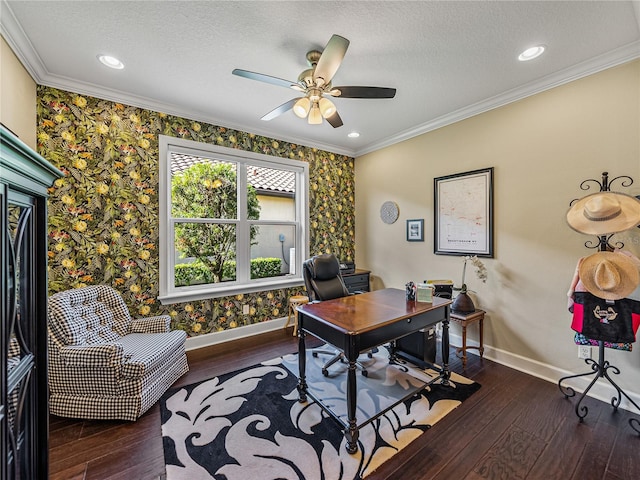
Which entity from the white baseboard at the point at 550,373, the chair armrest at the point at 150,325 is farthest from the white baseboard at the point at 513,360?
the chair armrest at the point at 150,325

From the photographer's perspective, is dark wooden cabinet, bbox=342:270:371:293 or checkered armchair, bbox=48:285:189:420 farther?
dark wooden cabinet, bbox=342:270:371:293

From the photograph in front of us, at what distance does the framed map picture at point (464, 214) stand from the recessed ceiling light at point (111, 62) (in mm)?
3467

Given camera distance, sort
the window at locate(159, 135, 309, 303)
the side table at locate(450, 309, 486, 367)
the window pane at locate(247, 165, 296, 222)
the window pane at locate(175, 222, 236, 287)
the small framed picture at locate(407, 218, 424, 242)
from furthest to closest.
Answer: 1. the window pane at locate(247, 165, 296, 222)
2. the small framed picture at locate(407, 218, 424, 242)
3. the window pane at locate(175, 222, 236, 287)
4. the window at locate(159, 135, 309, 303)
5. the side table at locate(450, 309, 486, 367)

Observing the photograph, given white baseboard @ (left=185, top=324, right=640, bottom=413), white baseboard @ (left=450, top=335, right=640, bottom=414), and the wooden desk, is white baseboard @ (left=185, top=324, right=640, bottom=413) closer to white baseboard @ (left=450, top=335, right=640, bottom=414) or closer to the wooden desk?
white baseboard @ (left=450, top=335, right=640, bottom=414)

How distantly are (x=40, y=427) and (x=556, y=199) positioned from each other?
3.78 m

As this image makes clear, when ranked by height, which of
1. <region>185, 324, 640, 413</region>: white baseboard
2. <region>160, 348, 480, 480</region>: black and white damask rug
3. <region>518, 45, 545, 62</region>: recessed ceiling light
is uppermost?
<region>518, 45, 545, 62</region>: recessed ceiling light

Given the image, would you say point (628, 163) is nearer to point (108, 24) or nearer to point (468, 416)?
point (468, 416)

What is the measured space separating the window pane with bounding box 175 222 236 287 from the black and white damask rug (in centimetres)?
132

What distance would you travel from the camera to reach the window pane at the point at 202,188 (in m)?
3.25

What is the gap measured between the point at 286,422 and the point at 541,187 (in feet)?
10.1

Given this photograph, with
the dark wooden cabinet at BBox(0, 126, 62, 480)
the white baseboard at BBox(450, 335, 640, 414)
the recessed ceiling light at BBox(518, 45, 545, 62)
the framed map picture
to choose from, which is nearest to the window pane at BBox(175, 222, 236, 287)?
the dark wooden cabinet at BBox(0, 126, 62, 480)

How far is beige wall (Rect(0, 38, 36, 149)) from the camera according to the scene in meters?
1.84

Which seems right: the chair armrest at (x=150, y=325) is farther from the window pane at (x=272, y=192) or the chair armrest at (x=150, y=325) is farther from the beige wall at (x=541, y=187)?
the beige wall at (x=541, y=187)

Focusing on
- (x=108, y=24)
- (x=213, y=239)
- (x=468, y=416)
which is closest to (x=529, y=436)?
(x=468, y=416)
